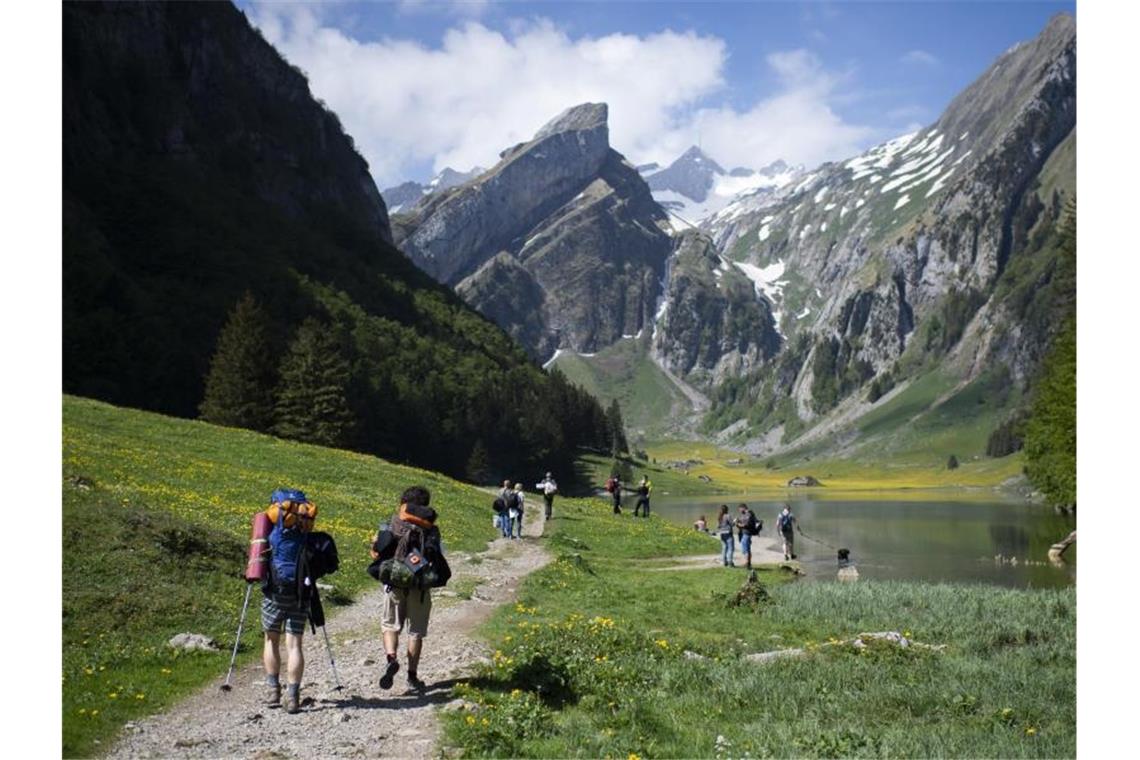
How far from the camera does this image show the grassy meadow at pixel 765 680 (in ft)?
39.2

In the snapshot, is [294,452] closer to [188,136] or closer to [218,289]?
[218,289]

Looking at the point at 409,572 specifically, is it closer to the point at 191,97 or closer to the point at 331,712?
the point at 331,712

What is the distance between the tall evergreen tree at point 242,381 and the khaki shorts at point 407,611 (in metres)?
65.2

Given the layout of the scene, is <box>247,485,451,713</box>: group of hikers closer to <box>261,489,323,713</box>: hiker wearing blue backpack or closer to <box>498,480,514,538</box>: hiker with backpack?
<box>261,489,323,713</box>: hiker wearing blue backpack

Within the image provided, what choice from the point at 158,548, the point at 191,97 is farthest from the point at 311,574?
the point at 191,97

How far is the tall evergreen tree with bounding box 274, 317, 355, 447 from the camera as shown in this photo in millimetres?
76000

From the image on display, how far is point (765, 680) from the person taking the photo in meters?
15.5

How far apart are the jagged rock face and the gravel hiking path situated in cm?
14773

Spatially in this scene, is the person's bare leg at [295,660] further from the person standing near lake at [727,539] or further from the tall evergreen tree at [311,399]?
the tall evergreen tree at [311,399]

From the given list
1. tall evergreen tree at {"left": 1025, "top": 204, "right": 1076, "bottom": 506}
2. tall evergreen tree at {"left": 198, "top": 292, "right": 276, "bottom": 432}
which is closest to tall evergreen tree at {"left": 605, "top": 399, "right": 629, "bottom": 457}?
tall evergreen tree at {"left": 1025, "top": 204, "right": 1076, "bottom": 506}

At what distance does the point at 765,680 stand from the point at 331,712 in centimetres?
782

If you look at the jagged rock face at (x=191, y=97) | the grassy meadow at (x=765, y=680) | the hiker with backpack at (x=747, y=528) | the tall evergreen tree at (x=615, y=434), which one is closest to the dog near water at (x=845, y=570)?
the hiker with backpack at (x=747, y=528)
